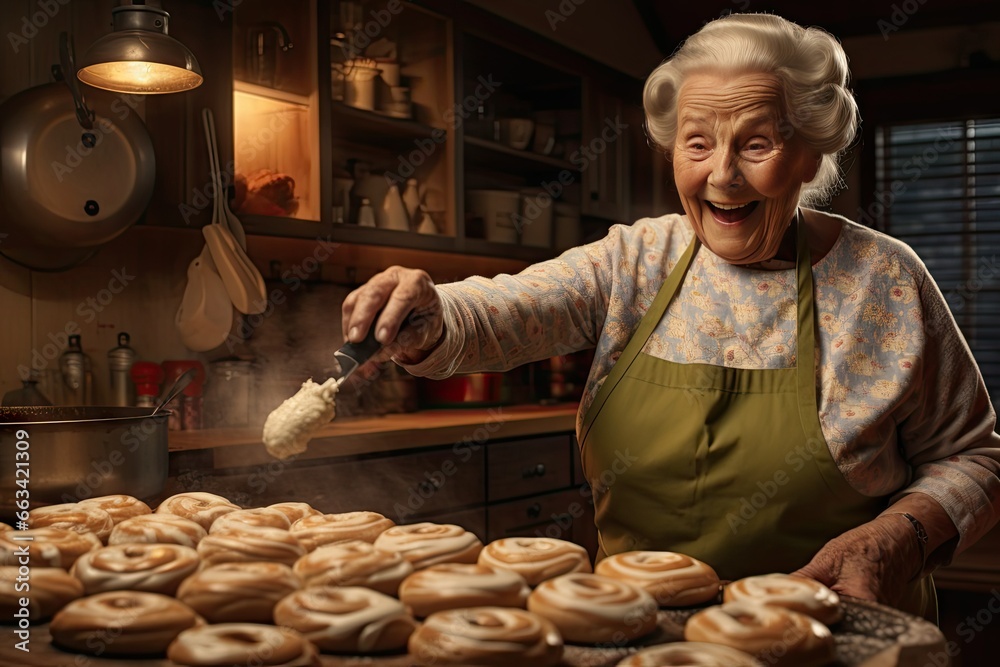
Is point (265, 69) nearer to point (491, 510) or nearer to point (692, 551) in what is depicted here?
point (491, 510)

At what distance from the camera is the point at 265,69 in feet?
10.0

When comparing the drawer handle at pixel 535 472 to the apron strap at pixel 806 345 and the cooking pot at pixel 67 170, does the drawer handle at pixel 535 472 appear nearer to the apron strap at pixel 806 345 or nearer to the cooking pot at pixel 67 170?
the cooking pot at pixel 67 170

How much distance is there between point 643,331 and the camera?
5.36ft

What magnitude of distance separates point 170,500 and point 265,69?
80.9 inches

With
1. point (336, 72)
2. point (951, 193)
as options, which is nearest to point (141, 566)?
point (336, 72)

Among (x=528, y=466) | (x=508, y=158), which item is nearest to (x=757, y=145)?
(x=528, y=466)

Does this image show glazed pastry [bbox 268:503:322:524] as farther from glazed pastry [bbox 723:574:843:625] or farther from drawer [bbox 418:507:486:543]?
drawer [bbox 418:507:486:543]

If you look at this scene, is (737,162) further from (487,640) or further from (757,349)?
(487,640)

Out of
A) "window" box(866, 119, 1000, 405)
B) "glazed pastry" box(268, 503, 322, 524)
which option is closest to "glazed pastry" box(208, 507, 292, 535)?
"glazed pastry" box(268, 503, 322, 524)

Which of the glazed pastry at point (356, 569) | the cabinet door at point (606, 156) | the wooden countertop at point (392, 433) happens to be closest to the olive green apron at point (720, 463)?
the glazed pastry at point (356, 569)

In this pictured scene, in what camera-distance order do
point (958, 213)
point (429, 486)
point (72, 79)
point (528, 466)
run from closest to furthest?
point (72, 79), point (429, 486), point (528, 466), point (958, 213)

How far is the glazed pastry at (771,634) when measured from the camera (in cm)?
84

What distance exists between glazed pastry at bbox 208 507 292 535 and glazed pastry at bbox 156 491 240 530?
0.07 ft

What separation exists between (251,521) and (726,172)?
883 millimetres
